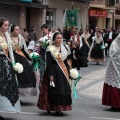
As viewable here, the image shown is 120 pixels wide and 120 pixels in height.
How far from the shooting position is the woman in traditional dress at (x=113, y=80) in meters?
9.16

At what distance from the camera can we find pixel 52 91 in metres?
8.39

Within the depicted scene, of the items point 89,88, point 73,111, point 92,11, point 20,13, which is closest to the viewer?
point 73,111

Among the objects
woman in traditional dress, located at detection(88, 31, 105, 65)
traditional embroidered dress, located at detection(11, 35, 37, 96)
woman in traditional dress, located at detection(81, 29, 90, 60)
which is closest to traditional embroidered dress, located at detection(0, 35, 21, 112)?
traditional embroidered dress, located at detection(11, 35, 37, 96)

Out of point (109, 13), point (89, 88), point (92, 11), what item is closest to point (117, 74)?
point (89, 88)

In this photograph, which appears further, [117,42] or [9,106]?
[117,42]

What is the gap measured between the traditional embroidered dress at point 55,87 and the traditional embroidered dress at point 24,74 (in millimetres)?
1211

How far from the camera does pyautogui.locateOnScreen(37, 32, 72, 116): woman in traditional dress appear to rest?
27.4ft

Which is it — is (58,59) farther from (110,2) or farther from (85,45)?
(110,2)

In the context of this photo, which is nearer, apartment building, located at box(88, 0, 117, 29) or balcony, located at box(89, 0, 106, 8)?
balcony, located at box(89, 0, 106, 8)

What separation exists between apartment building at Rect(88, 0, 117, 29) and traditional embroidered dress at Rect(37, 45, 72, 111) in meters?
32.5

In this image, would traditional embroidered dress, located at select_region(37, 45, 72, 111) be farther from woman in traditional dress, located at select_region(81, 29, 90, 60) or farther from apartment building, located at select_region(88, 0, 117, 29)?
apartment building, located at select_region(88, 0, 117, 29)

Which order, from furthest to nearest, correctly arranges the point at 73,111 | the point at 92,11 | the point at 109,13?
the point at 109,13 < the point at 92,11 < the point at 73,111

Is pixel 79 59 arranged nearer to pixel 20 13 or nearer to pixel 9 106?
pixel 9 106

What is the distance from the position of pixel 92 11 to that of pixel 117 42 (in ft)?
107
